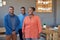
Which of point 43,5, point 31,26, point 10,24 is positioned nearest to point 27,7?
point 43,5

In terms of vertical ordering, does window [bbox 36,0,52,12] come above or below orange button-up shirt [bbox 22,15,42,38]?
above

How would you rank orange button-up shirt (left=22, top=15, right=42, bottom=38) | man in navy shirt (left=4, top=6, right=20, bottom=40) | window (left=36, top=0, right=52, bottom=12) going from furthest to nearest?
window (left=36, top=0, right=52, bottom=12)
man in navy shirt (left=4, top=6, right=20, bottom=40)
orange button-up shirt (left=22, top=15, right=42, bottom=38)

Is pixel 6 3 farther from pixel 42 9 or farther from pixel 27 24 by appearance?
pixel 27 24

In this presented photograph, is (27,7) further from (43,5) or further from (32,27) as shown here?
(32,27)

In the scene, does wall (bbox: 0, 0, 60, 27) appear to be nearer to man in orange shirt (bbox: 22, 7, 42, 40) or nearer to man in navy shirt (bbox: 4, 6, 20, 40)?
man in navy shirt (bbox: 4, 6, 20, 40)

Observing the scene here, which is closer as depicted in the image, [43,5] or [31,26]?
[31,26]

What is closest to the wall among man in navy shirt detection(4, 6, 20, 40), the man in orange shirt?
man in navy shirt detection(4, 6, 20, 40)

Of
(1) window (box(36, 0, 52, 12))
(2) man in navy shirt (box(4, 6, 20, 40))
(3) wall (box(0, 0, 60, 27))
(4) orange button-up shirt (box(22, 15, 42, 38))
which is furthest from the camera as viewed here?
(1) window (box(36, 0, 52, 12))

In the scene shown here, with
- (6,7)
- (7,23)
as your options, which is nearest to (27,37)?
(7,23)

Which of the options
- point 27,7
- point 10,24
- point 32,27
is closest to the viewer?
point 32,27

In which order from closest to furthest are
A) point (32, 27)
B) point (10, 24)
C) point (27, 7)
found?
1. point (32, 27)
2. point (10, 24)
3. point (27, 7)

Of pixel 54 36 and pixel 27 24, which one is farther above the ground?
pixel 27 24

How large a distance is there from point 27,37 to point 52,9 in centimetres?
414

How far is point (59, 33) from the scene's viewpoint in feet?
17.4
